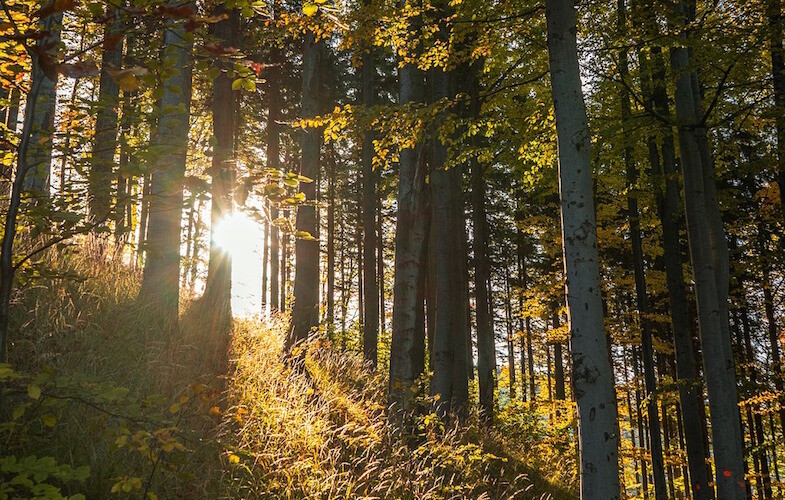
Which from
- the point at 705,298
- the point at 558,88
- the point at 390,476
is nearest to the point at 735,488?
the point at 705,298

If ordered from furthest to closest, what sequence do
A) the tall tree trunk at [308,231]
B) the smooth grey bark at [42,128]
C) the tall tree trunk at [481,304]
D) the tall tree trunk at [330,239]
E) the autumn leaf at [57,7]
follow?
the tall tree trunk at [330,239], the tall tree trunk at [481,304], the tall tree trunk at [308,231], the smooth grey bark at [42,128], the autumn leaf at [57,7]

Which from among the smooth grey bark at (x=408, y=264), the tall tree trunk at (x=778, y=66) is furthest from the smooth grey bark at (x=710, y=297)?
the smooth grey bark at (x=408, y=264)

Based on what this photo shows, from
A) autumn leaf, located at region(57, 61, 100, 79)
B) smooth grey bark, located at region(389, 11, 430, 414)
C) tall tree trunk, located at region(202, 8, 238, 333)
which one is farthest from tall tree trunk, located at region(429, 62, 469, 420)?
autumn leaf, located at region(57, 61, 100, 79)

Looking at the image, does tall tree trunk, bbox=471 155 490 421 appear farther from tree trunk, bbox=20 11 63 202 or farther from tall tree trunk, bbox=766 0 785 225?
tree trunk, bbox=20 11 63 202

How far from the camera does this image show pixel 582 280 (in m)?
3.82

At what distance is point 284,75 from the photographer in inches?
575

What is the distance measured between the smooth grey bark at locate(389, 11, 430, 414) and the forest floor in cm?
62

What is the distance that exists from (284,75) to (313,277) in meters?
8.21

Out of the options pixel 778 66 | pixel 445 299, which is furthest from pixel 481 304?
pixel 778 66

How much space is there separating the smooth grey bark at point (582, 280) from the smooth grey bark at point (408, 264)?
108 inches

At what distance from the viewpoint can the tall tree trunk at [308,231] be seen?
340 inches

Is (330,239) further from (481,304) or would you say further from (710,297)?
(710,297)

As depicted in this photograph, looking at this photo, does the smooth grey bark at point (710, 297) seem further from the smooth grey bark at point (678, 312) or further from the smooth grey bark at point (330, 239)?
the smooth grey bark at point (330, 239)

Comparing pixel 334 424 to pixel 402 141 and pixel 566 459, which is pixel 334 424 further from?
pixel 566 459
